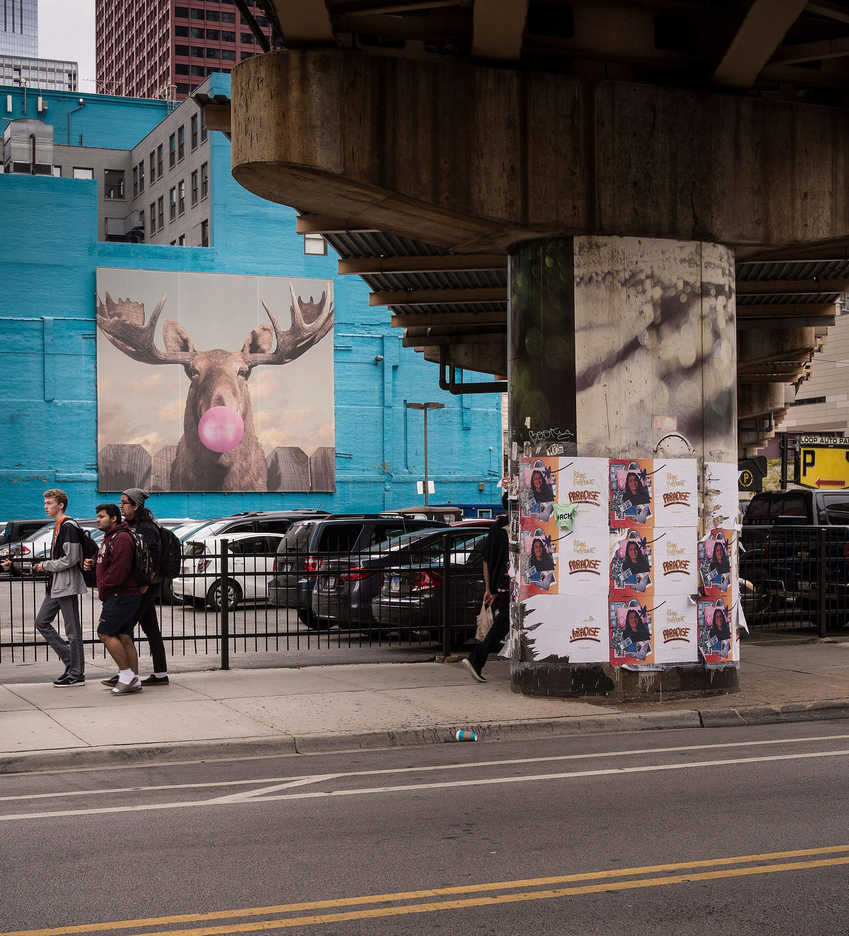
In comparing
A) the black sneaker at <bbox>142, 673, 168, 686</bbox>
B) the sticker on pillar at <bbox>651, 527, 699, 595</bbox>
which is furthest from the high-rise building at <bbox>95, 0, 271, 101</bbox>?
the sticker on pillar at <bbox>651, 527, 699, 595</bbox>

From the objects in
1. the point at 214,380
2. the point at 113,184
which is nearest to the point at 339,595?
the point at 214,380

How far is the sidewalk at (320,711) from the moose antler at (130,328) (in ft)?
127

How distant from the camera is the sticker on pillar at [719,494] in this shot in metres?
12.3

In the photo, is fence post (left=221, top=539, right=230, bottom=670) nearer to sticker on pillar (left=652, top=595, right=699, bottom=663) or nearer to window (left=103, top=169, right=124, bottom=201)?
sticker on pillar (left=652, top=595, right=699, bottom=663)

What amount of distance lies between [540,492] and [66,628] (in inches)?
200

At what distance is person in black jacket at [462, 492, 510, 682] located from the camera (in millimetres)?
13070

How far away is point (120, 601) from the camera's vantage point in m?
12.5

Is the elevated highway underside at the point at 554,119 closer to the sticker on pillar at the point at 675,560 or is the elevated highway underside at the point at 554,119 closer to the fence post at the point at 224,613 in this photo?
the sticker on pillar at the point at 675,560

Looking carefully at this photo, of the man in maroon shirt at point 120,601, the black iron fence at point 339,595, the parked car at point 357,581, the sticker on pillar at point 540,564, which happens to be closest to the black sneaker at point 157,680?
the man in maroon shirt at point 120,601

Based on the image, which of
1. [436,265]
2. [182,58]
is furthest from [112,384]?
[182,58]

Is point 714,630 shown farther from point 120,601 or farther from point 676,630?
point 120,601

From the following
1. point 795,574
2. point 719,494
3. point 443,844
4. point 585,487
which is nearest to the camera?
point 443,844

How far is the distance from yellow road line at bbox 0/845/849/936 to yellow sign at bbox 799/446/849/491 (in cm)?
3152

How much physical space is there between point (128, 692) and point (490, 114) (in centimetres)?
664
